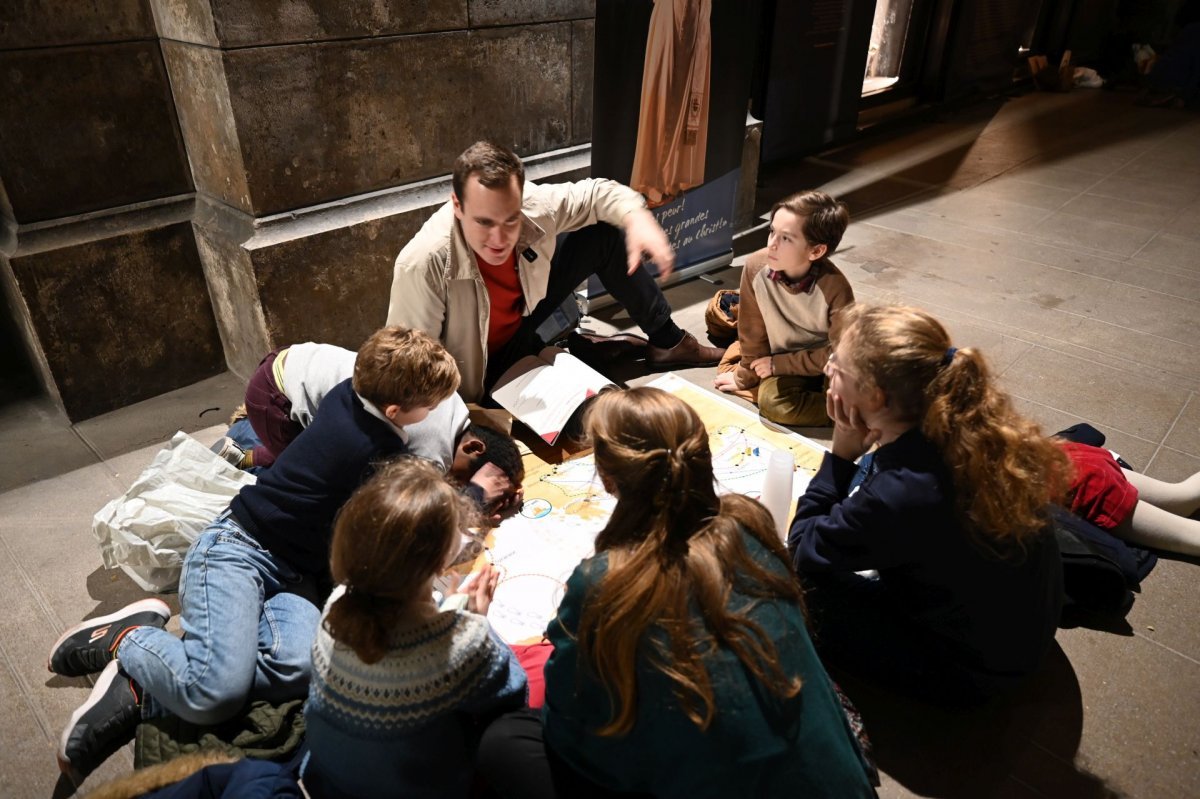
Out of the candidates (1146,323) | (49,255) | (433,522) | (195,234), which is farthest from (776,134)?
(433,522)

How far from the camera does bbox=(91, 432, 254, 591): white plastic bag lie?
2254 mm

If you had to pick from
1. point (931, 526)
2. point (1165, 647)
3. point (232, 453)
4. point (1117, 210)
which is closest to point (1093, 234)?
point (1117, 210)

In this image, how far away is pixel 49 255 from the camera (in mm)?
2973

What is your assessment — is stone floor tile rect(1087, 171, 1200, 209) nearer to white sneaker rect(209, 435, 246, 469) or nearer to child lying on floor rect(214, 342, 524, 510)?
child lying on floor rect(214, 342, 524, 510)

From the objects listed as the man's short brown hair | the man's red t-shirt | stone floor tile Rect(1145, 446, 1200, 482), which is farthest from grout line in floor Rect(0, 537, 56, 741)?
stone floor tile Rect(1145, 446, 1200, 482)

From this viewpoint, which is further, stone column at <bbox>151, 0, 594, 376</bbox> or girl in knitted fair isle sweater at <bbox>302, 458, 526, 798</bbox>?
stone column at <bbox>151, 0, 594, 376</bbox>

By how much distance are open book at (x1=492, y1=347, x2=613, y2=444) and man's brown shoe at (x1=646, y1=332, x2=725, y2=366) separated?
604mm

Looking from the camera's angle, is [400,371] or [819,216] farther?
[819,216]

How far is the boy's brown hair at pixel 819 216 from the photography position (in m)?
2.87

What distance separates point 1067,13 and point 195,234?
10.8 meters

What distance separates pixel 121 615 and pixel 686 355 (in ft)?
7.70

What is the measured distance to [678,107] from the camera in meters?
3.95

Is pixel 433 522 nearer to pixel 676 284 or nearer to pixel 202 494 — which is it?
pixel 202 494

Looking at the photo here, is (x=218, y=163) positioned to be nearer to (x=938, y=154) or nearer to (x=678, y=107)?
(x=678, y=107)
